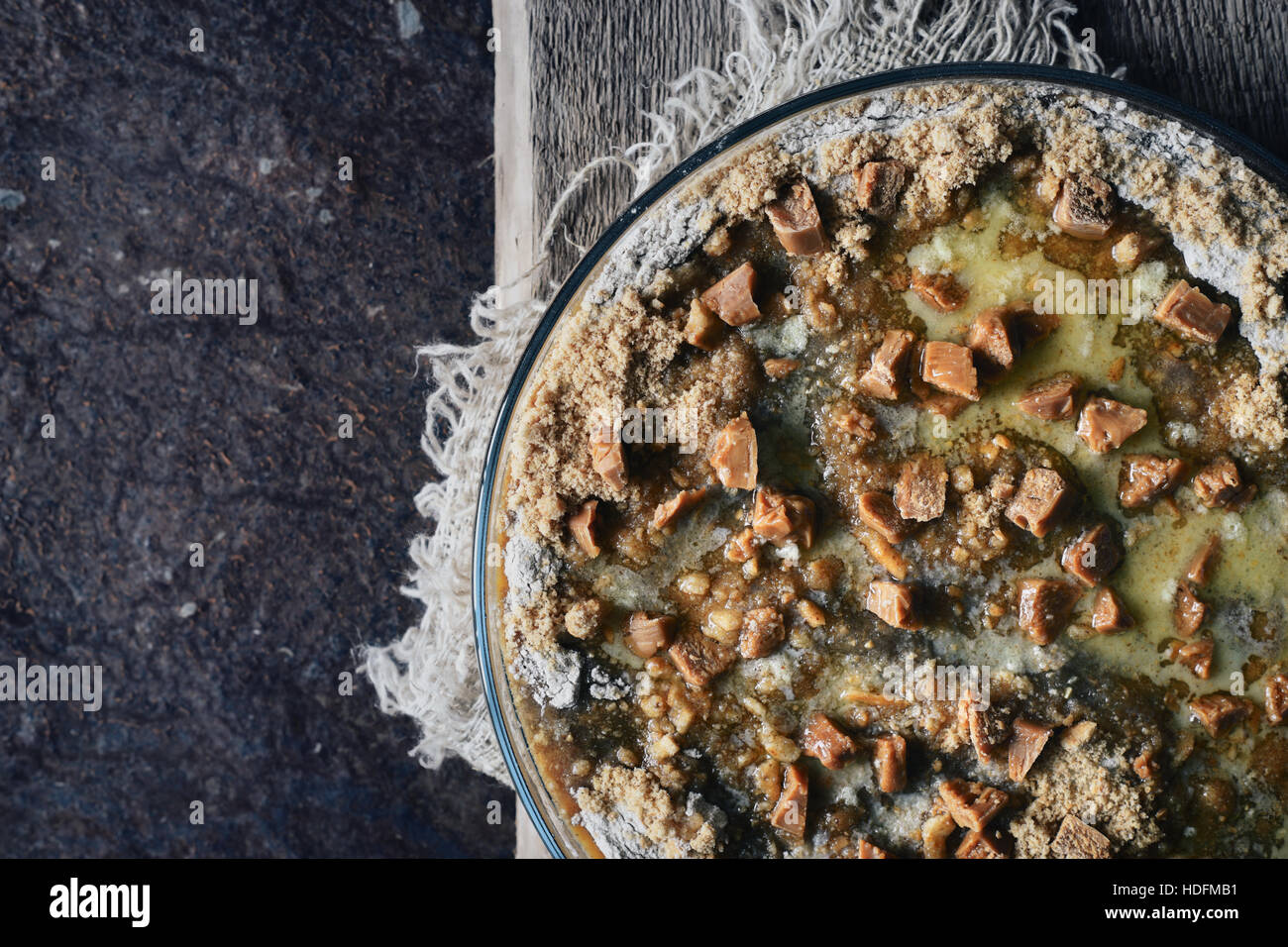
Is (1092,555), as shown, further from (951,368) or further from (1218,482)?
(951,368)

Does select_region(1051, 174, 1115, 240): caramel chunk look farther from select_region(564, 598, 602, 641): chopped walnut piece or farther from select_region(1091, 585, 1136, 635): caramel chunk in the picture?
select_region(564, 598, 602, 641): chopped walnut piece

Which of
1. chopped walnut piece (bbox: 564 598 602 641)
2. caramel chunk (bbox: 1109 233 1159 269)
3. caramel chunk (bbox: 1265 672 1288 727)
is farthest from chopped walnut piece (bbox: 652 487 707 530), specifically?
caramel chunk (bbox: 1265 672 1288 727)

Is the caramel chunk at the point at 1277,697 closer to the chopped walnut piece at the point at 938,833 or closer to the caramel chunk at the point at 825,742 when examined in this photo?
the chopped walnut piece at the point at 938,833

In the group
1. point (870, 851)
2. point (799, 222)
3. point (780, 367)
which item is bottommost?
point (870, 851)

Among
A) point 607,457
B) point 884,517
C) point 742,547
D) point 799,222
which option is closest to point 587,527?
point 607,457

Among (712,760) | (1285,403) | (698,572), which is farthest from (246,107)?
(1285,403)

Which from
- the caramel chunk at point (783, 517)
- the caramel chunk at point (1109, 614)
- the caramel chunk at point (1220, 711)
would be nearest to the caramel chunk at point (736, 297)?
the caramel chunk at point (783, 517)
